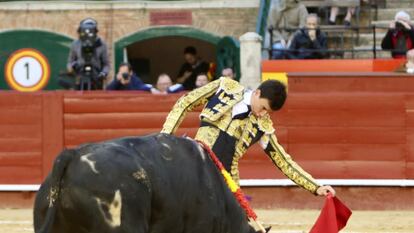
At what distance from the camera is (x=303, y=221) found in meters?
9.55

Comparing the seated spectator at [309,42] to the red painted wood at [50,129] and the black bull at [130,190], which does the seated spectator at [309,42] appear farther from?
the black bull at [130,190]

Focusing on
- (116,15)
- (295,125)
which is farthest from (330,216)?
(116,15)

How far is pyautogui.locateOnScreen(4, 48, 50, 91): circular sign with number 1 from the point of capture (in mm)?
12406

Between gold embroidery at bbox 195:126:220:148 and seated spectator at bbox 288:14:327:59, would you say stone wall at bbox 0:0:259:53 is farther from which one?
gold embroidery at bbox 195:126:220:148

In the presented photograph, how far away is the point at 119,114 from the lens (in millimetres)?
10938

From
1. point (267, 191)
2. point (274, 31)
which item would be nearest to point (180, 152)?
point (267, 191)

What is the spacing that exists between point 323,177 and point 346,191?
0.69ft

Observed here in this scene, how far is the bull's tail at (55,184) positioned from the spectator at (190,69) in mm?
7974

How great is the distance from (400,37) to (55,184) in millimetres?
7664

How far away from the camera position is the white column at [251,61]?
11.6 meters

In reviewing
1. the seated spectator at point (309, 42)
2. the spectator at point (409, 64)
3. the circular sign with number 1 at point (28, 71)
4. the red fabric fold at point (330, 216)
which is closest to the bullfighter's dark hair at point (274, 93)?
the red fabric fold at point (330, 216)

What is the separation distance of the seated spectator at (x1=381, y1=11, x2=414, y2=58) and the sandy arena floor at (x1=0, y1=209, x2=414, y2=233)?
1.85 metres

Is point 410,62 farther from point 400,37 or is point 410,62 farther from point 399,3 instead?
point 399,3

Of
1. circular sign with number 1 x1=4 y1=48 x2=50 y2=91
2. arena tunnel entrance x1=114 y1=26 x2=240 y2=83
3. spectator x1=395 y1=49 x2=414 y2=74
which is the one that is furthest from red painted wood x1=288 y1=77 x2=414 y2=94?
arena tunnel entrance x1=114 y1=26 x2=240 y2=83
